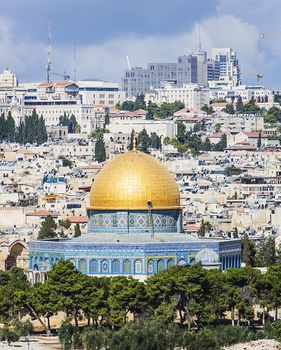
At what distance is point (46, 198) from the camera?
395 ft

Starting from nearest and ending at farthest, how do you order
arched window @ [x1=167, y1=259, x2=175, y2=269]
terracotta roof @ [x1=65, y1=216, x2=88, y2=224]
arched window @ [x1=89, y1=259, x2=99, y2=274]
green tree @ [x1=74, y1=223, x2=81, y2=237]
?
arched window @ [x1=167, y1=259, x2=175, y2=269] → arched window @ [x1=89, y1=259, x2=99, y2=274] → green tree @ [x1=74, y1=223, x2=81, y2=237] → terracotta roof @ [x1=65, y1=216, x2=88, y2=224]

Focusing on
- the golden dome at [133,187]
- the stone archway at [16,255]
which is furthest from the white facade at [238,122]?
the golden dome at [133,187]

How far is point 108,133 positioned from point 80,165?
24.5 m

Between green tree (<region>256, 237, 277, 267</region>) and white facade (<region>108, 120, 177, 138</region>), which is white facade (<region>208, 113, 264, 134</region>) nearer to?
white facade (<region>108, 120, 177, 138</region>)

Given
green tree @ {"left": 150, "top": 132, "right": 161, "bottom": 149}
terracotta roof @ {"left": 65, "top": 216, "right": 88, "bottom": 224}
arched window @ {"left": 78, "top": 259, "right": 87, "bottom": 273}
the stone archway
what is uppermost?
green tree @ {"left": 150, "top": 132, "right": 161, "bottom": 149}

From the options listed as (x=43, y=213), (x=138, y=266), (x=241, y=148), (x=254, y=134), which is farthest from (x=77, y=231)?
(x=254, y=134)

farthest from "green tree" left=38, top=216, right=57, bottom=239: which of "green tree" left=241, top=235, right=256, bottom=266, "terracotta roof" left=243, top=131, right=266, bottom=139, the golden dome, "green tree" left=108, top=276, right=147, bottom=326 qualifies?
"terracotta roof" left=243, top=131, right=266, bottom=139

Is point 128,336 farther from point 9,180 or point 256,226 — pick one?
point 9,180

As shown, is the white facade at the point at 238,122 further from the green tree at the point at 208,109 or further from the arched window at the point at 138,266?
the arched window at the point at 138,266

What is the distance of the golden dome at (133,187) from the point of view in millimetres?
77688

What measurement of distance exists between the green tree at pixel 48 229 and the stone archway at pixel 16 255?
89 cm

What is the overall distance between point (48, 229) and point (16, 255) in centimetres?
549

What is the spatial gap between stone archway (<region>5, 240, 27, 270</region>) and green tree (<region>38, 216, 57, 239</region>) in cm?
89

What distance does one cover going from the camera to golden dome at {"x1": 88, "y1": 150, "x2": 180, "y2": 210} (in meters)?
77.7
